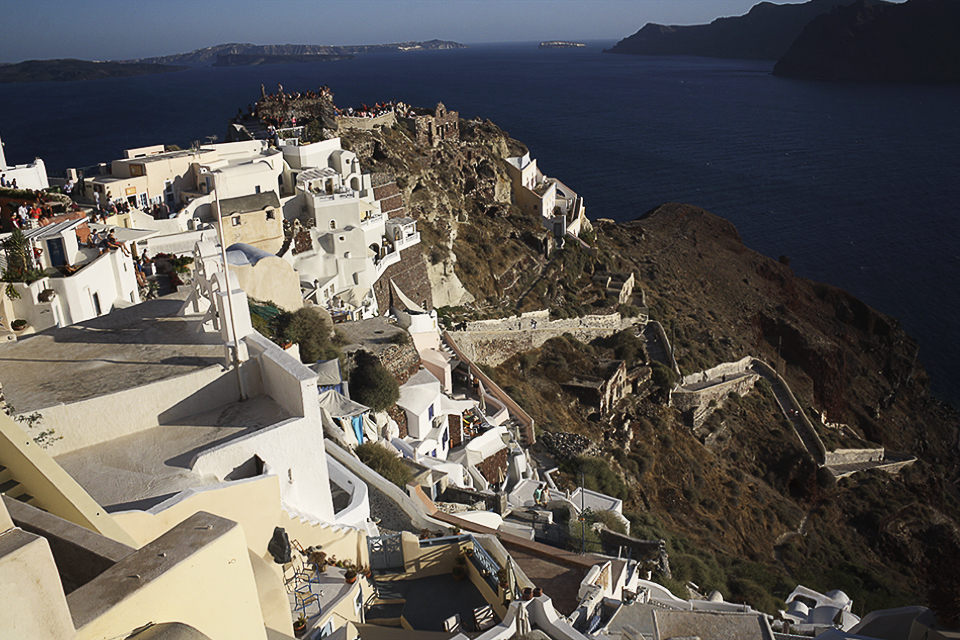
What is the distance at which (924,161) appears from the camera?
99.2m

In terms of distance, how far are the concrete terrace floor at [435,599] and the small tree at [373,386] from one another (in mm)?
Result: 7839

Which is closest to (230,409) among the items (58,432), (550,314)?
(58,432)

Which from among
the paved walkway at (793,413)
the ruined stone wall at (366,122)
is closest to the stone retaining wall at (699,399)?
the paved walkway at (793,413)

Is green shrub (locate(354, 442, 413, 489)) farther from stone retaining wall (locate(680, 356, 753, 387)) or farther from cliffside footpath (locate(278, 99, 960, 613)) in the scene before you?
stone retaining wall (locate(680, 356, 753, 387))

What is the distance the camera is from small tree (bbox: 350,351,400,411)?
60.3ft

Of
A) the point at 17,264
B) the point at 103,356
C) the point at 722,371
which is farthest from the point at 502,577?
the point at 722,371

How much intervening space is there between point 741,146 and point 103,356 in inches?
4350

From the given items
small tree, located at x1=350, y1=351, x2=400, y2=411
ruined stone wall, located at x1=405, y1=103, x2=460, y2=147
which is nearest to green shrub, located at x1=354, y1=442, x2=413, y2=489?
small tree, located at x1=350, y1=351, x2=400, y2=411

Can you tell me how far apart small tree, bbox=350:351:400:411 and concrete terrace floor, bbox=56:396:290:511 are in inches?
296

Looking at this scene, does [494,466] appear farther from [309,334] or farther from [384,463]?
[309,334]

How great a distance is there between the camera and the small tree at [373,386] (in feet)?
60.3

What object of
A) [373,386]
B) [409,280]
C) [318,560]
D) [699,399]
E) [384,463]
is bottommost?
[699,399]

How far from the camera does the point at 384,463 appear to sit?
15266 millimetres

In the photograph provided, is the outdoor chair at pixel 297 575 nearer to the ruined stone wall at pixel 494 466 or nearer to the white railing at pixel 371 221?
the ruined stone wall at pixel 494 466
